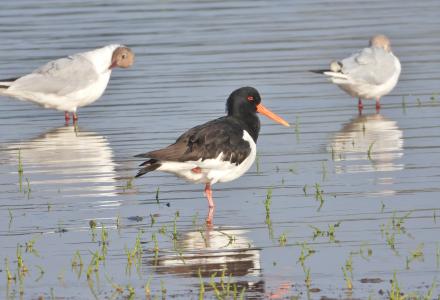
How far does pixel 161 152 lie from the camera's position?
10086 millimetres

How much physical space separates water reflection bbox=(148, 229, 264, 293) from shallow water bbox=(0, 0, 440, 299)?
0.07 ft

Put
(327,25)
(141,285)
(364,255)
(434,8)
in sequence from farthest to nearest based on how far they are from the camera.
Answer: (434,8)
(327,25)
(364,255)
(141,285)

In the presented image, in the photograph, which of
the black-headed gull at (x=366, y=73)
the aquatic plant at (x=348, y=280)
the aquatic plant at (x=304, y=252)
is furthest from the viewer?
the black-headed gull at (x=366, y=73)

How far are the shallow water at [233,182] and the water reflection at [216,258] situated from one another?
0.02m

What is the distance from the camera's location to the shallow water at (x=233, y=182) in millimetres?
8422

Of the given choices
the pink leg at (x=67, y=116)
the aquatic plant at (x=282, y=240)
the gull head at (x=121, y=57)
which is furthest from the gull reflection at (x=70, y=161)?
the aquatic plant at (x=282, y=240)

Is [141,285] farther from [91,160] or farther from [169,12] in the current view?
[169,12]

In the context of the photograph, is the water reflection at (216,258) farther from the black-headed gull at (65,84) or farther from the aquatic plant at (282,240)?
the black-headed gull at (65,84)

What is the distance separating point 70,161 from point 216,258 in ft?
15.8

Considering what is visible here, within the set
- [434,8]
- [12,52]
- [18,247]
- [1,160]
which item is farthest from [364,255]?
[434,8]

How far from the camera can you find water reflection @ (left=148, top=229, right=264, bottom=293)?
8.34 meters

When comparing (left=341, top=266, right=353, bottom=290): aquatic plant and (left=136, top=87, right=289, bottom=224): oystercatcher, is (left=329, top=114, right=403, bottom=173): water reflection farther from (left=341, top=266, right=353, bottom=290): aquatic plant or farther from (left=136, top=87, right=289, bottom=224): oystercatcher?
(left=341, top=266, right=353, bottom=290): aquatic plant

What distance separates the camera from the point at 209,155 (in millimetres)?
10391

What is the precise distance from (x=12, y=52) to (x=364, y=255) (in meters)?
14.4
